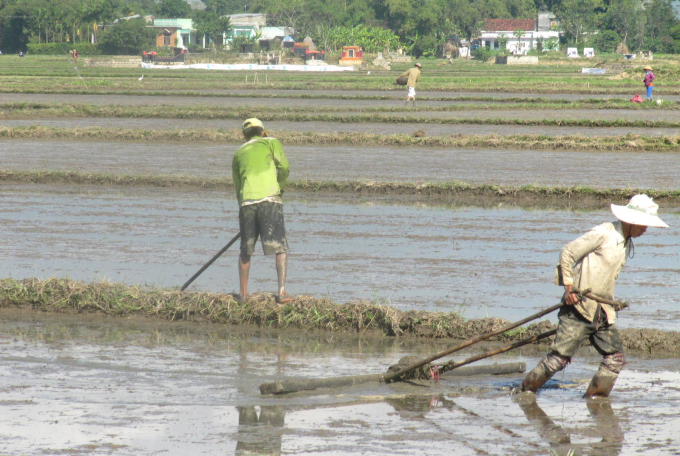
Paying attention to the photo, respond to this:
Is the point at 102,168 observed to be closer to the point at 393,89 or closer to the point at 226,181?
the point at 226,181

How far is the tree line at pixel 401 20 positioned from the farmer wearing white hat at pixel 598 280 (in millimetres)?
80580

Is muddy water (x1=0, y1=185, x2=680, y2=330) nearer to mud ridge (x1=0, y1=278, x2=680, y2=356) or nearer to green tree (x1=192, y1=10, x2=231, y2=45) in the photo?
mud ridge (x1=0, y1=278, x2=680, y2=356)

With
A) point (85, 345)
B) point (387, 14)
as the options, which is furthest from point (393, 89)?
point (387, 14)

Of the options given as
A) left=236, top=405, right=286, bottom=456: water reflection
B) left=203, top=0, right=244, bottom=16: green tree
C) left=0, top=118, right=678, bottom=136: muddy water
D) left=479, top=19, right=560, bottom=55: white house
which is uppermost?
left=203, top=0, right=244, bottom=16: green tree

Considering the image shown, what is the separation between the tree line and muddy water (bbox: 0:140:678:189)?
67964 millimetres

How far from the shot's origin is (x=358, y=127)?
851 inches

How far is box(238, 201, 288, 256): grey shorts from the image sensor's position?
638 centimetres

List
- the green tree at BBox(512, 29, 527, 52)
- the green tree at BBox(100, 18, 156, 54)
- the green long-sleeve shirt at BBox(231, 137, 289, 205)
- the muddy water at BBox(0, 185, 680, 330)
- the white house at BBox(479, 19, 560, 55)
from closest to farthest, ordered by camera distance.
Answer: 1. the green long-sleeve shirt at BBox(231, 137, 289, 205)
2. the muddy water at BBox(0, 185, 680, 330)
3. the green tree at BBox(100, 18, 156, 54)
4. the green tree at BBox(512, 29, 527, 52)
5. the white house at BBox(479, 19, 560, 55)

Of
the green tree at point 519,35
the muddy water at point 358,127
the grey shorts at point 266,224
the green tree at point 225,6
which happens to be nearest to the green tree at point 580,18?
the green tree at point 519,35

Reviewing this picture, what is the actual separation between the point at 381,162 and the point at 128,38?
68313 millimetres

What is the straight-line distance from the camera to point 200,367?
567 cm

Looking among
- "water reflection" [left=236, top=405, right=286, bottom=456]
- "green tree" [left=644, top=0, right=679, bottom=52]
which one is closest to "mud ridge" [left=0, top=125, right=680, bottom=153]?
"water reflection" [left=236, top=405, right=286, bottom=456]

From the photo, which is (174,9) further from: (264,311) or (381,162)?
(264,311)

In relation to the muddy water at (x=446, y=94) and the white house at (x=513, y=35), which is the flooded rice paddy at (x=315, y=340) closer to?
→ the muddy water at (x=446, y=94)
